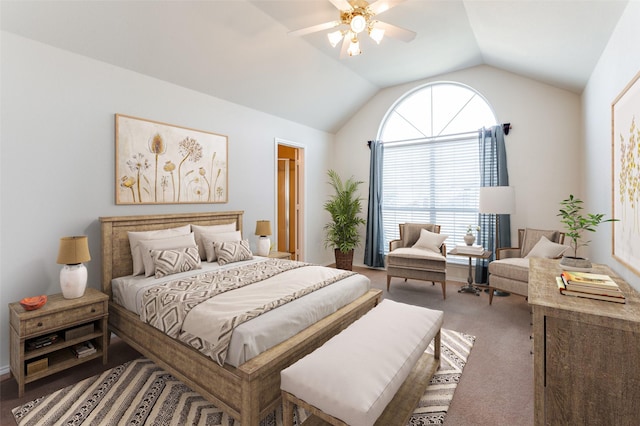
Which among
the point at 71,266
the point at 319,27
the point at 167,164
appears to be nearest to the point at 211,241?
the point at 167,164

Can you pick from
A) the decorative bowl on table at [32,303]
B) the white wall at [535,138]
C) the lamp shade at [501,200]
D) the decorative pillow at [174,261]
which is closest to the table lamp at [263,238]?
the decorative pillow at [174,261]

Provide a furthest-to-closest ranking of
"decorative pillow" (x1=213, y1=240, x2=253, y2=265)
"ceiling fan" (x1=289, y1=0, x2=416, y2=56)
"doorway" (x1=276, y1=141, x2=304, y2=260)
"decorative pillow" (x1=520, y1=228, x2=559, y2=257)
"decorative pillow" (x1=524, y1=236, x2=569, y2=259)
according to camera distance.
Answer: "doorway" (x1=276, y1=141, x2=304, y2=260) < "decorative pillow" (x1=520, y1=228, x2=559, y2=257) < "decorative pillow" (x1=524, y1=236, x2=569, y2=259) < "decorative pillow" (x1=213, y1=240, x2=253, y2=265) < "ceiling fan" (x1=289, y1=0, x2=416, y2=56)

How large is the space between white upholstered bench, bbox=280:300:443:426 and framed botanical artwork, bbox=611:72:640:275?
4.24 ft

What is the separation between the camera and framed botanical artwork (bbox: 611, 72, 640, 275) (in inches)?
71.4

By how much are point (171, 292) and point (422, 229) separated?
3.72m

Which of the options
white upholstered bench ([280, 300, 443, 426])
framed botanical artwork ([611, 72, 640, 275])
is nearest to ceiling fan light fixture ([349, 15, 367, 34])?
framed botanical artwork ([611, 72, 640, 275])

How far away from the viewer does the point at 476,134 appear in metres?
4.84

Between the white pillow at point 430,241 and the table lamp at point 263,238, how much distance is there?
7.31ft

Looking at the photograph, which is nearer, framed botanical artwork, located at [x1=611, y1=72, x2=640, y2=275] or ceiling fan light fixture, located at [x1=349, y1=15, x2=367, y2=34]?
framed botanical artwork, located at [x1=611, y1=72, x2=640, y2=275]

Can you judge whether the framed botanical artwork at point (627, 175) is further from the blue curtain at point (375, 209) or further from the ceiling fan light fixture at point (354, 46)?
the blue curtain at point (375, 209)

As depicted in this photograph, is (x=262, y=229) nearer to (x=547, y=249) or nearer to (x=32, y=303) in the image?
(x=32, y=303)

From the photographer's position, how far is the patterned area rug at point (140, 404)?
1898 millimetres

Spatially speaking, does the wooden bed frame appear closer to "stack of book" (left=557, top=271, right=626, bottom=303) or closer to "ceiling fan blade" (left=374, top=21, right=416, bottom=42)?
"stack of book" (left=557, top=271, right=626, bottom=303)

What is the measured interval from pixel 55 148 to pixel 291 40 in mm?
2698
